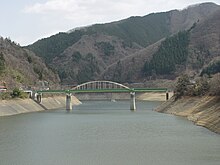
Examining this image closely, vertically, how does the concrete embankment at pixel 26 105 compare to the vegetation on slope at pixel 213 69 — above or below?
below

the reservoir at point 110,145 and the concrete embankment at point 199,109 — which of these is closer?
the reservoir at point 110,145

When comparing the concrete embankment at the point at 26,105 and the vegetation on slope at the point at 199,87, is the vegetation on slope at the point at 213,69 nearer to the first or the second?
the concrete embankment at the point at 26,105

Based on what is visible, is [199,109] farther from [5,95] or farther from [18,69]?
[18,69]

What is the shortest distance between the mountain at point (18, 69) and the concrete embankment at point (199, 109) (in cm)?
4721

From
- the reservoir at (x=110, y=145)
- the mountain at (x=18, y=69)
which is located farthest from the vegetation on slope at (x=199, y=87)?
the mountain at (x=18, y=69)

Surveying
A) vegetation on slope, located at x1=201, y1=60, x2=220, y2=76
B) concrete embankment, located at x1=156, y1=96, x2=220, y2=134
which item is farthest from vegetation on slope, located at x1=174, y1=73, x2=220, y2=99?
vegetation on slope, located at x1=201, y1=60, x2=220, y2=76

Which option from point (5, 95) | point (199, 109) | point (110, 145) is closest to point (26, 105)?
point (5, 95)

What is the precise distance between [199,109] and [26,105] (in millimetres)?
45479

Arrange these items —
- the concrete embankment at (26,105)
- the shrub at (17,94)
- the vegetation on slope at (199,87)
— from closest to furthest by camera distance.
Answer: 1. the vegetation on slope at (199,87)
2. the concrete embankment at (26,105)
3. the shrub at (17,94)

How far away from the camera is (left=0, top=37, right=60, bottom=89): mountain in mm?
130600

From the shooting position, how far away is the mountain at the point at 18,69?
130600 mm

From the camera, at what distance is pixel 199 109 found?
263 feet

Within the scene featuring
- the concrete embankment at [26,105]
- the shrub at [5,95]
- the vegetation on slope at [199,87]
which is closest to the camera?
the vegetation on slope at [199,87]

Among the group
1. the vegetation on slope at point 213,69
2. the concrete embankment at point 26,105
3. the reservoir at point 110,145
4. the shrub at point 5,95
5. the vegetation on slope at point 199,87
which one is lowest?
the reservoir at point 110,145
